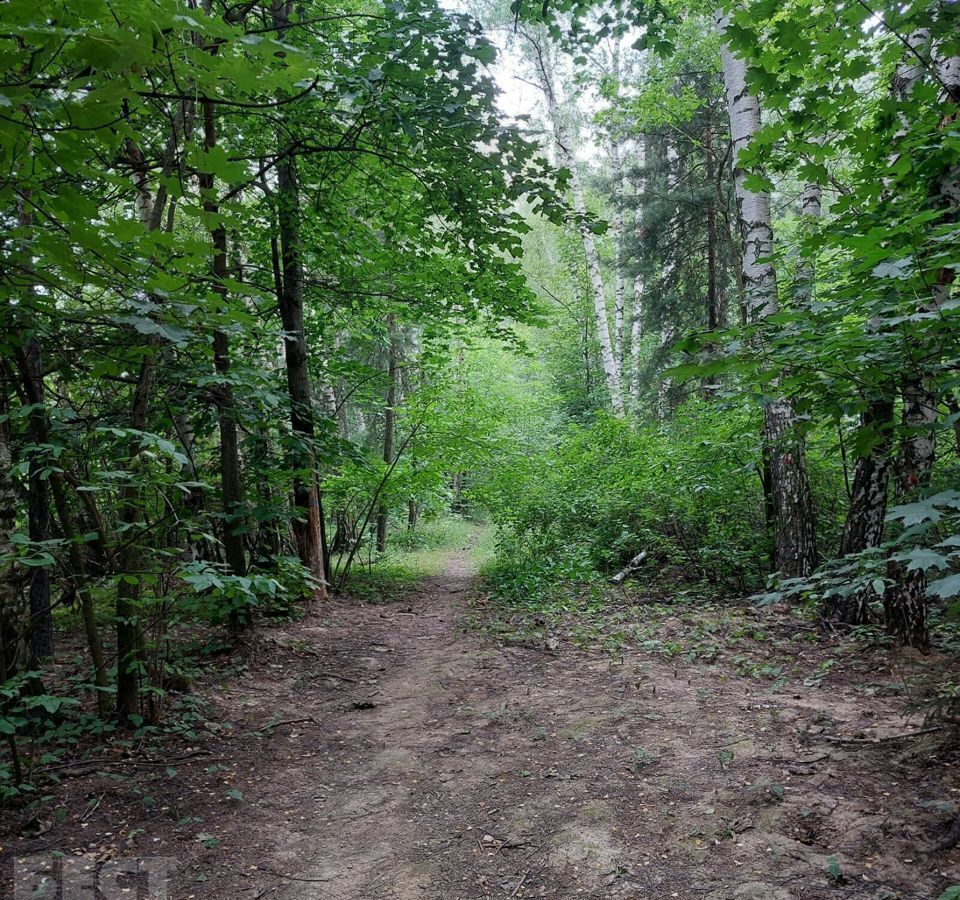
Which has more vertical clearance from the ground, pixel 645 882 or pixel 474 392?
pixel 474 392

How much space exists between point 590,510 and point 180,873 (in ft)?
29.4

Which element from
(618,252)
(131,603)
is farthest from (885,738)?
(618,252)

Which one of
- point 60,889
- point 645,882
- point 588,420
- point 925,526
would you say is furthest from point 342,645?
point 588,420

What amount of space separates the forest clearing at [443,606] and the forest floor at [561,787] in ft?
0.09

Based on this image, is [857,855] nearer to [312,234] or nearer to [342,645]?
[342,645]

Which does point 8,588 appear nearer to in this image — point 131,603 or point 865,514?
point 131,603

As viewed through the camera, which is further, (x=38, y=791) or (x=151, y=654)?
(x=151, y=654)

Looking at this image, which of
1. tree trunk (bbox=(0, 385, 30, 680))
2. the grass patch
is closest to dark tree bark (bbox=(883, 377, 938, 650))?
tree trunk (bbox=(0, 385, 30, 680))

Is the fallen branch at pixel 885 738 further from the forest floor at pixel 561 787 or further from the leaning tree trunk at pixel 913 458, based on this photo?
the leaning tree trunk at pixel 913 458

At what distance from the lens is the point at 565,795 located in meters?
3.37

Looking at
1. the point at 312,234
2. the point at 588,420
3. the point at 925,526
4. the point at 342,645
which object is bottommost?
the point at 342,645

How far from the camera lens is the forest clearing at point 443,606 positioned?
8.15 feet

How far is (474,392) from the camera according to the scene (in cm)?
1223

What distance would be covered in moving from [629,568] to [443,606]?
3.06m
